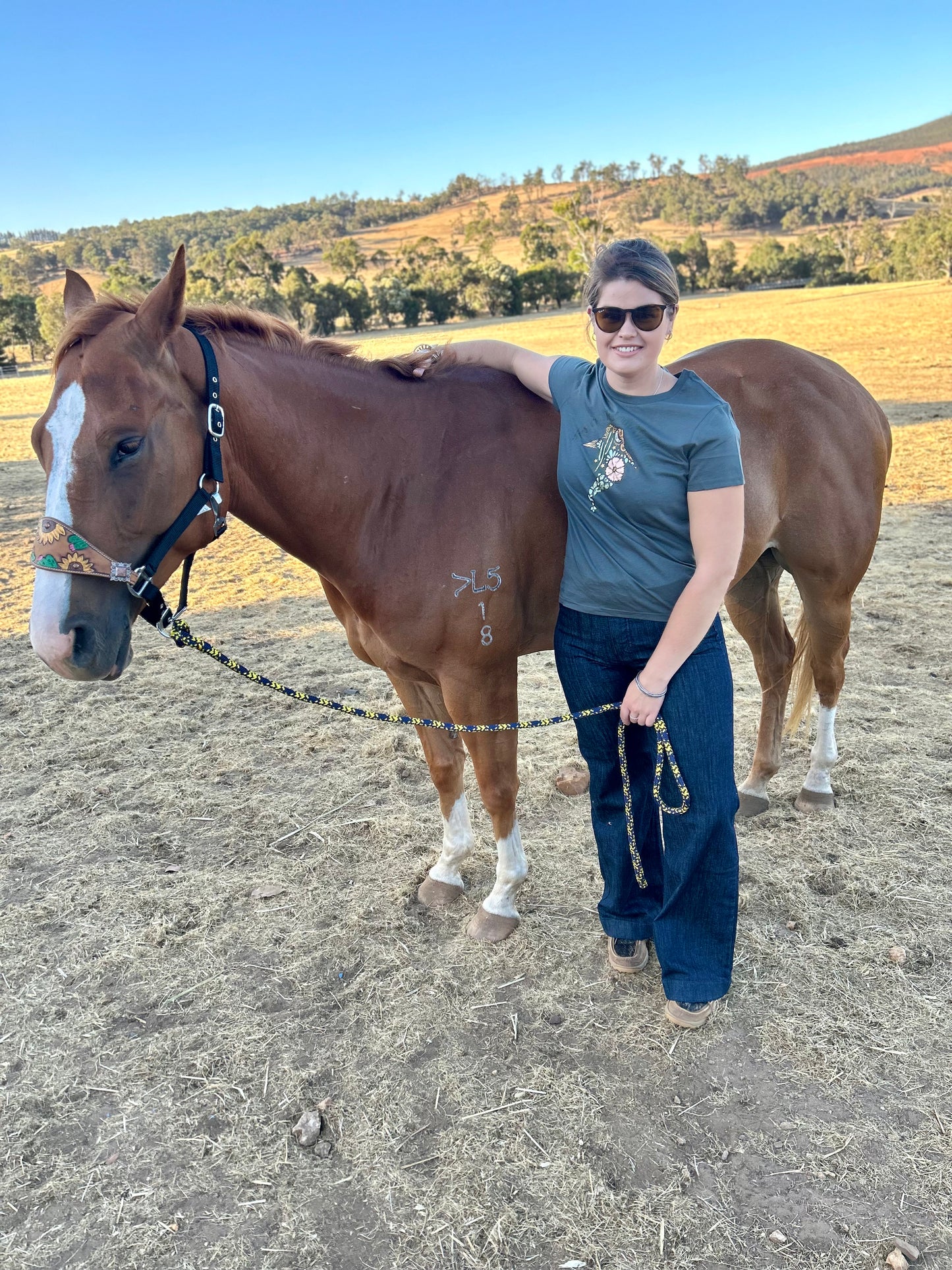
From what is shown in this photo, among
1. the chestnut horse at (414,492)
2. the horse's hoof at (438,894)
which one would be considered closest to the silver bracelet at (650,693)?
the chestnut horse at (414,492)

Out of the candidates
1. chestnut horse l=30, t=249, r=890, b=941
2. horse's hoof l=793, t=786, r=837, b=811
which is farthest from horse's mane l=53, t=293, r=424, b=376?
horse's hoof l=793, t=786, r=837, b=811

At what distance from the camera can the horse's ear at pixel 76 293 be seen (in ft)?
7.19

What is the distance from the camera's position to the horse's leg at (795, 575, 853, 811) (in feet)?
10.8

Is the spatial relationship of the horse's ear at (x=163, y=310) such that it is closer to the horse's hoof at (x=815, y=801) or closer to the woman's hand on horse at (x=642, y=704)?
the woman's hand on horse at (x=642, y=704)

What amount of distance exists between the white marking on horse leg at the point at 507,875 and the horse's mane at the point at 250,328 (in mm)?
1747

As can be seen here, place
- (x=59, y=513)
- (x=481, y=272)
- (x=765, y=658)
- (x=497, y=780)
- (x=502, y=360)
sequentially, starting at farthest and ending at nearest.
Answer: (x=481, y=272)
(x=765, y=658)
(x=497, y=780)
(x=502, y=360)
(x=59, y=513)

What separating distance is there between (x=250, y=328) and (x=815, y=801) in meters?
3.08

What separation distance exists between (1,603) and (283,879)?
15.3ft

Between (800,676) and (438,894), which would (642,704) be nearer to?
(438,894)

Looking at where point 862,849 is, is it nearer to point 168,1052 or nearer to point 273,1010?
point 273,1010

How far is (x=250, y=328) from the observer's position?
2.38m

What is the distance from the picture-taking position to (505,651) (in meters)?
2.53

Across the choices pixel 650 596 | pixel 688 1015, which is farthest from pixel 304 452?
pixel 688 1015

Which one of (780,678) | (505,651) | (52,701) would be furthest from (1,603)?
(780,678)
